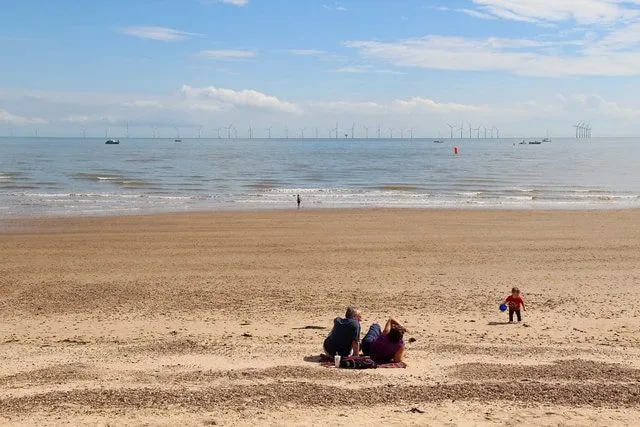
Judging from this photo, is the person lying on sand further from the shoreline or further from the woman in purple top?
the shoreline

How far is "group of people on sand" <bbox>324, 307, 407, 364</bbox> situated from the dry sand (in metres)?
0.45

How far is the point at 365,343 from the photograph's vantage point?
1096cm

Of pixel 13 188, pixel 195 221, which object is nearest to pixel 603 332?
pixel 195 221

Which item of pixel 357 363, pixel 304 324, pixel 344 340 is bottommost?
pixel 304 324

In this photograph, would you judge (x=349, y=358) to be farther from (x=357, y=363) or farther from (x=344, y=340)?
(x=344, y=340)

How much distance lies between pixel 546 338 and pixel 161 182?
4714cm

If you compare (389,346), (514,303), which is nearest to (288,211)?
(514,303)

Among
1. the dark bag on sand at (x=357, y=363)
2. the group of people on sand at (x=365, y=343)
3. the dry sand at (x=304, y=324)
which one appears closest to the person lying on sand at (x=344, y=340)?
the group of people on sand at (x=365, y=343)

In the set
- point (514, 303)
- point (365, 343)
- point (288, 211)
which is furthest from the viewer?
point (288, 211)

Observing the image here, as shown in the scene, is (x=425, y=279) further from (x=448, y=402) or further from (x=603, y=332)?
(x=448, y=402)

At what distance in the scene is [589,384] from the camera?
9.41 m

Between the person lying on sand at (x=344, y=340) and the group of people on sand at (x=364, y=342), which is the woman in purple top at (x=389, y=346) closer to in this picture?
the group of people on sand at (x=364, y=342)

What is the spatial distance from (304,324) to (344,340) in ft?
8.95

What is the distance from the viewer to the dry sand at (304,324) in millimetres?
8648
